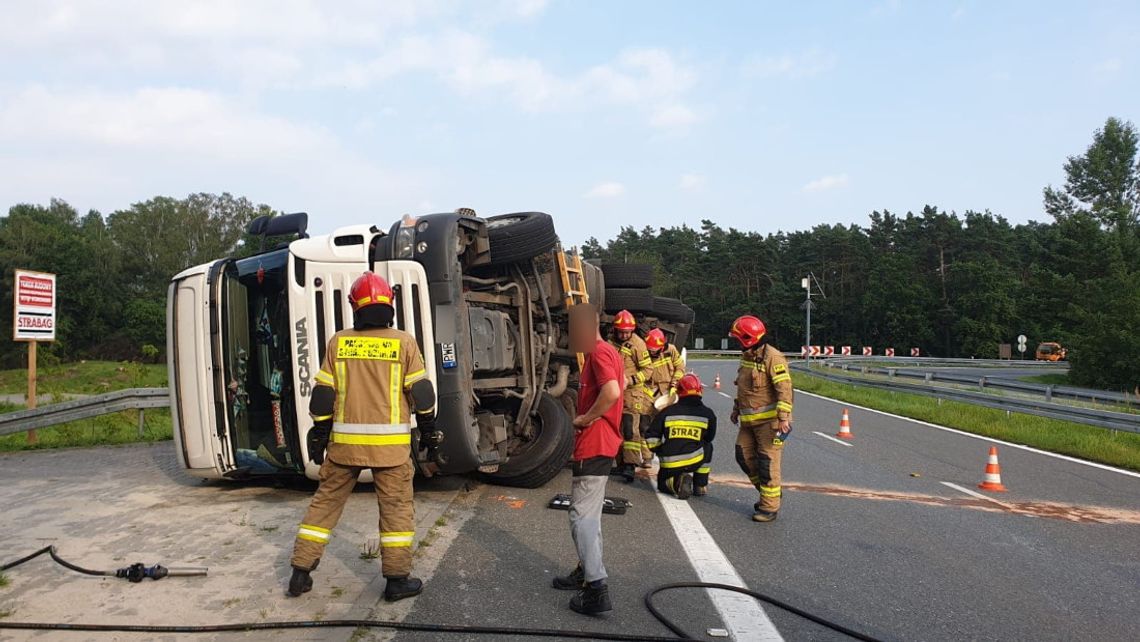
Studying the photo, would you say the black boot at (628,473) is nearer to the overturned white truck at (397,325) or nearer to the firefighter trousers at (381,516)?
the overturned white truck at (397,325)

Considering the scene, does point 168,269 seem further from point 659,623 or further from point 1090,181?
point 1090,181

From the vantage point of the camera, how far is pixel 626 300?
40.4ft

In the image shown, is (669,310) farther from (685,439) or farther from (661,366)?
(685,439)

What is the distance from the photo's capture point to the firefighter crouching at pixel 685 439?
7.15 m

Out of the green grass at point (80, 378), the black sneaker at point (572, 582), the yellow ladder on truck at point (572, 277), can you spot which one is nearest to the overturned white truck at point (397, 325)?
the yellow ladder on truck at point (572, 277)

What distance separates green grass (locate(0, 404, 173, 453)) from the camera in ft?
36.4

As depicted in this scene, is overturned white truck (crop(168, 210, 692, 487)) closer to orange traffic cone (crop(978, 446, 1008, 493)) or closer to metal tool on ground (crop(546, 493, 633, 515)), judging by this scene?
metal tool on ground (crop(546, 493, 633, 515))

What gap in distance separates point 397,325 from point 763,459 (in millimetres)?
3184

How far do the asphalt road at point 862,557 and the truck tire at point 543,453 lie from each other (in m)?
0.14

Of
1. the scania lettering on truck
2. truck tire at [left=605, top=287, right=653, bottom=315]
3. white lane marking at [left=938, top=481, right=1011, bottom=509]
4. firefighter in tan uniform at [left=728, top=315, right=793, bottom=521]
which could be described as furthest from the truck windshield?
white lane marking at [left=938, top=481, right=1011, bottom=509]

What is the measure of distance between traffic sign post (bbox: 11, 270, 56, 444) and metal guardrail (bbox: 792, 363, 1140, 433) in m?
15.0

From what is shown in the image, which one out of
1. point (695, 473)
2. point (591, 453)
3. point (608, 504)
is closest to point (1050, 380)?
point (695, 473)

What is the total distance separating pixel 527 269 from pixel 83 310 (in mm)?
58766

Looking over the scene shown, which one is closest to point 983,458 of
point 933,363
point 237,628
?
point 237,628
